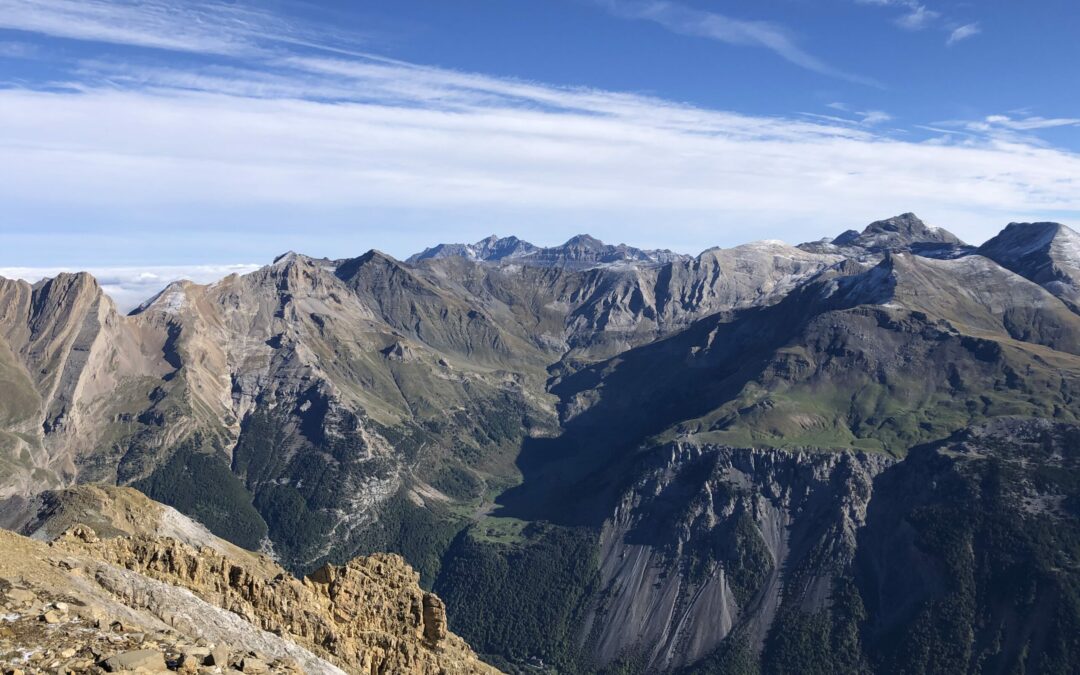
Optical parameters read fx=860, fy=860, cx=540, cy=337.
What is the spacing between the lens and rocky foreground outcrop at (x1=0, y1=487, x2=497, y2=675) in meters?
48.3

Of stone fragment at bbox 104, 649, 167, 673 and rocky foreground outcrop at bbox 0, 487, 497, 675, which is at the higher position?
stone fragment at bbox 104, 649, 167, 673

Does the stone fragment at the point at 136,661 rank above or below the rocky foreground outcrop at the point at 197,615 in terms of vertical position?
above

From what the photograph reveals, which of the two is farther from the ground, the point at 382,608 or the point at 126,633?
the point at 126,633

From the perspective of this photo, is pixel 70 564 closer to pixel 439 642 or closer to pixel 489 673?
pixel 439 642

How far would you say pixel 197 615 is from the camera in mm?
72312

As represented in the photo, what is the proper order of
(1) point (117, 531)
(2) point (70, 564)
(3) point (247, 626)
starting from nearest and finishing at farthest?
(2) point (70, 564), (3) point (247, 626), (1) point (117, 531)

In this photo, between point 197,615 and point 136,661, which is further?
point 197,615

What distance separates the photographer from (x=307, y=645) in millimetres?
84312

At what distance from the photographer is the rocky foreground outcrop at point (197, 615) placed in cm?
4831

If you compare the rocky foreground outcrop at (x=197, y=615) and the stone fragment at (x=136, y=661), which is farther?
the rocky foreground outcrop at (x=197, y=615)

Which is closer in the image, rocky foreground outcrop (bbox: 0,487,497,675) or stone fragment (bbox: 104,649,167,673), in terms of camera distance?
stone fragment (bbox: 104,649,167,673)

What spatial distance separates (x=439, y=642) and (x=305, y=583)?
21382 millimetres

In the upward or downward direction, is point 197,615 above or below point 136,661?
below

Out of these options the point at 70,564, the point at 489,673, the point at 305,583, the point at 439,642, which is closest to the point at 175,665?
the point at 70,564
